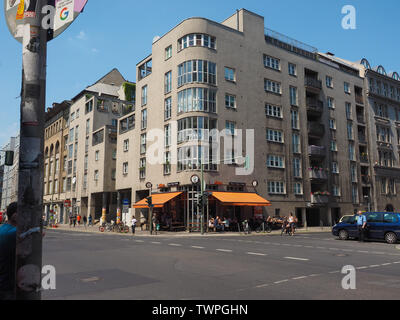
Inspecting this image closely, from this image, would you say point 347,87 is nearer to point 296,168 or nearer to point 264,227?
point 296,168

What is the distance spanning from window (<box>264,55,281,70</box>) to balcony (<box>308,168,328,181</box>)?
13.1 metres

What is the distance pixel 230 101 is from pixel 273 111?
6438mm

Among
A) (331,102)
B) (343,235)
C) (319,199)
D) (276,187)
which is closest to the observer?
(343,235)

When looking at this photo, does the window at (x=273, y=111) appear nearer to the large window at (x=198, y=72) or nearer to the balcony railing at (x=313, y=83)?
the balcony railing at (x=313, y=83)

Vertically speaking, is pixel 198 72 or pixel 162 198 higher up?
pixel 198 72

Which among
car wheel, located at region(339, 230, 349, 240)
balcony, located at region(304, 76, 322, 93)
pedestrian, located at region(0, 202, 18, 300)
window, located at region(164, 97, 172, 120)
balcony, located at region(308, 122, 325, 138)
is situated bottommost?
car wheel, located at region(339, 230, 349, 240)

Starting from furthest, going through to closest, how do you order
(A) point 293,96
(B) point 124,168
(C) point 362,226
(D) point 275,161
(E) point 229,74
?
(B) point 124,168 → (A) point 293,96 → (D) point 275,161 → (E) point 229,74 → (C) point 362,226

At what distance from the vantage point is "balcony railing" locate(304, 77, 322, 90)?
45188mm

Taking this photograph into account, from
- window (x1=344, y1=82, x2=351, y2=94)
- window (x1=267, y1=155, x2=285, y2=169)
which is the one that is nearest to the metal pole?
window (x1=267, y1=155, x2=285, y2=169)

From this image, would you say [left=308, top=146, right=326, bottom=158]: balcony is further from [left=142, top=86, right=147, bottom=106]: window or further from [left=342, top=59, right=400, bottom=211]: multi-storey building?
[left=142, top=86, right=147, bottom=106]: window

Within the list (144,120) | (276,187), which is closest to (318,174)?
(276,187)

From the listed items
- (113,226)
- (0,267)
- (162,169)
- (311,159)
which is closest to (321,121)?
(311,159)

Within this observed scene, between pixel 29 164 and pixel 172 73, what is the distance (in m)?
36.2

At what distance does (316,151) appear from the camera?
44.0m
